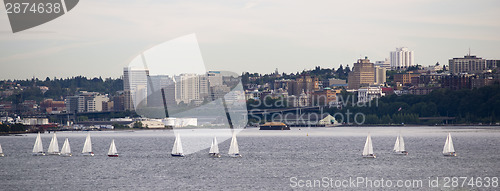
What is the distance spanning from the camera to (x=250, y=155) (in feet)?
192

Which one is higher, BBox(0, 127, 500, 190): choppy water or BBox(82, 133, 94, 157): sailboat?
BBox(82, 133, 94, 157): sailboat

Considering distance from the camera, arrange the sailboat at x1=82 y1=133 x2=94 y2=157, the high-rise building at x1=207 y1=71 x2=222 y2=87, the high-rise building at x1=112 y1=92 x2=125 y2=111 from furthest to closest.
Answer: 1. the high-rise building at x1=112 y1=92 x2=125 y2=111
2. the high-rise building at x1=207 y1=71 x2=222 y2=87
3. the sailboat at x1=82 y1=133 x2=94 y2=157

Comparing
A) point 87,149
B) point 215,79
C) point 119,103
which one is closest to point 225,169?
point 87,149

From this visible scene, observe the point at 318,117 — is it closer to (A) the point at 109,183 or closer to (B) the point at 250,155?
(B) the point at 250,155

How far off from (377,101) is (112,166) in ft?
331

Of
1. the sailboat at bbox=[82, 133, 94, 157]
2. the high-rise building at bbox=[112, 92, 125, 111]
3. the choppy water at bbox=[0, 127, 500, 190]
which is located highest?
the high-rise building at bbox=[112, 92, 125, 111]

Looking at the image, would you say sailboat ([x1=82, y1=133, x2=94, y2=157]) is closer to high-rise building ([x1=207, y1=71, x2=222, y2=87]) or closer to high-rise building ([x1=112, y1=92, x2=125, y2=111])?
high-rise building ([x1=207, y1=71, x2=222, y2=87])

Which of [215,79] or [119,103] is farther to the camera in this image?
[119,103]

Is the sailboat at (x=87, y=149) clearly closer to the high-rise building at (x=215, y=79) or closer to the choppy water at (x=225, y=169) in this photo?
the choppy water at (x=225, y=169)

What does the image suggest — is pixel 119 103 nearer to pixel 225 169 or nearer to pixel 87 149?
pixel 87 149

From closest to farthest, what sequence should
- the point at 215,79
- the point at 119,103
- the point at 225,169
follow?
the point at 225,169
the point at 215,79
the point at 119,103

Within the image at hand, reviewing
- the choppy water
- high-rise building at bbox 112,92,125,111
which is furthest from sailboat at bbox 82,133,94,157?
high-rise building at bbox 112,92,125,111

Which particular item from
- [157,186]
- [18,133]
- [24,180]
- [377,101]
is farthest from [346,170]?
[377,101]

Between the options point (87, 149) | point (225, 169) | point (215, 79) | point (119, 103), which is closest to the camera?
point (225, 169)
